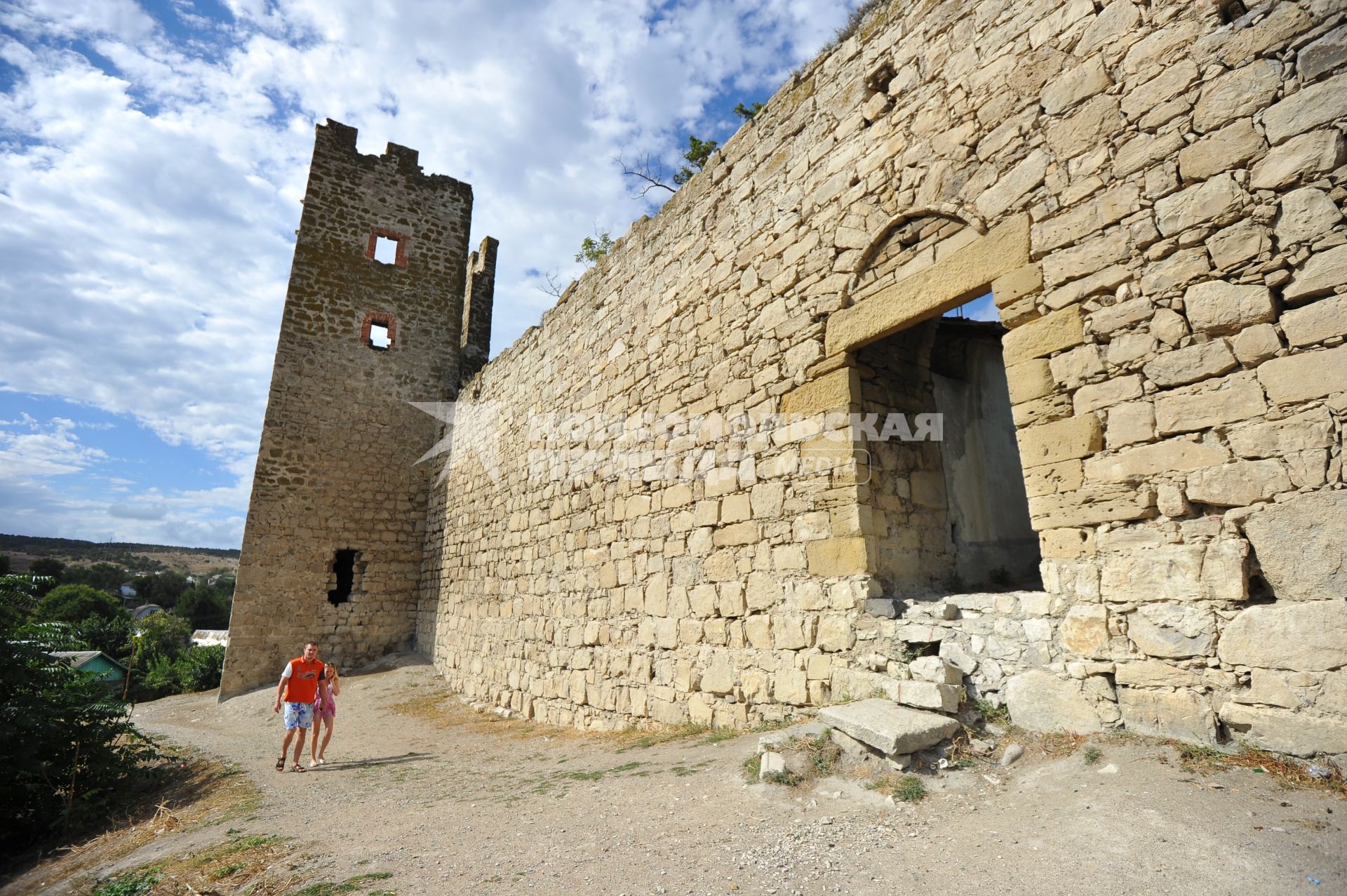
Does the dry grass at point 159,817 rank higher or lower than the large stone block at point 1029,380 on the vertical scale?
lower

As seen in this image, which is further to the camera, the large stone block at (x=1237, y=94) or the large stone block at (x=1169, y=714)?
the large stone block at (x=1237, y=94)

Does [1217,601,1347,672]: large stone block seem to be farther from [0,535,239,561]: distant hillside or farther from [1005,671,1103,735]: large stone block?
[0,535,239,561]: distant hillside

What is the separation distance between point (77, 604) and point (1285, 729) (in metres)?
33.7

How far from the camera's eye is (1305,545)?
2.61 m

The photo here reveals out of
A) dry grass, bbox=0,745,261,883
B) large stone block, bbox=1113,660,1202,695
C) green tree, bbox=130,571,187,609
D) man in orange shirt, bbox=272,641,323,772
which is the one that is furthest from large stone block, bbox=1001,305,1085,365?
green tree, bbox=130,571,187,609

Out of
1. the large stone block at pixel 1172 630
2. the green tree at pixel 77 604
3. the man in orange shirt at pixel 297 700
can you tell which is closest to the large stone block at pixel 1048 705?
the large stone block at pixel 1172 630

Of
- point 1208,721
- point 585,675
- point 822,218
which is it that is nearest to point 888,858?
point 1208,721

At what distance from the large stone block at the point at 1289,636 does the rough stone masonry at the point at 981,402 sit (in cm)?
1

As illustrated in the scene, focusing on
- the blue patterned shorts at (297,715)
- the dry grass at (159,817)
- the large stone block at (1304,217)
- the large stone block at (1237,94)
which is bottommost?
the dry grass at (159,817)

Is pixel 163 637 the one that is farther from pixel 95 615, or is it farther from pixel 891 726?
pixel 891 726

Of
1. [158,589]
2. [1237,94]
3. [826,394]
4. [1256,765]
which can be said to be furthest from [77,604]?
[1237,94]

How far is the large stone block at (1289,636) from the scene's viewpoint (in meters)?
2.49

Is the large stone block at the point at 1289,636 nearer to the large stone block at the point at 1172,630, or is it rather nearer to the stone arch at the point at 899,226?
the large stone block at the point at 1172,630

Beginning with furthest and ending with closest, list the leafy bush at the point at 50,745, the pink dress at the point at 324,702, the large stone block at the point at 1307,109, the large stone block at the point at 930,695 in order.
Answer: the pink dress at the point at 324,702, the leafy bush at the point at 50,745, the large stone block at the point at 930,695, the large stone block at the point at 1307,109
